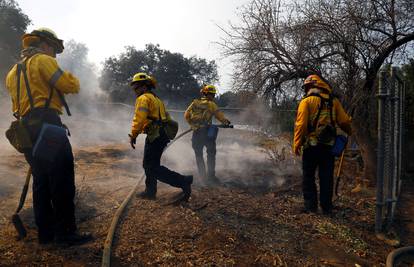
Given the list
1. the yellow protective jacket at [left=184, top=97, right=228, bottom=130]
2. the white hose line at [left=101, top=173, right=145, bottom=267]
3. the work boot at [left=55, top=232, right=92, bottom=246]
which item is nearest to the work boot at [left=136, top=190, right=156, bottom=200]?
the white hose line at [left=101, top=173, right=145, bottom=267]

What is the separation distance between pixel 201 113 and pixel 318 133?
2.91 meters

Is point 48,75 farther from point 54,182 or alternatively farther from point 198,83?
point 198,83

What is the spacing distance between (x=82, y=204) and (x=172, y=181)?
144 cm

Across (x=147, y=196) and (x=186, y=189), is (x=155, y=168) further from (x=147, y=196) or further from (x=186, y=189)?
(x=186, y=189)

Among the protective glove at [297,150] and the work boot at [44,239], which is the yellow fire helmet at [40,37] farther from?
the protective glove at [297,150]

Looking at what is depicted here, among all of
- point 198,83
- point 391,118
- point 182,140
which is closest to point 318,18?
point 391,118

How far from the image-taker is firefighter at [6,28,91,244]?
3.93m

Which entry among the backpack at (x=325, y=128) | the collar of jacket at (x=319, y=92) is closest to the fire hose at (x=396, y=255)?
the backpack at (x=325, y=128)

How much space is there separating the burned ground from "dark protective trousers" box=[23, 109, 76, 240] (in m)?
0.24

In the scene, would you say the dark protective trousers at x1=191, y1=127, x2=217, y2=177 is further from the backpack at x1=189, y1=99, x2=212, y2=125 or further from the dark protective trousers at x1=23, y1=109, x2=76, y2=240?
the dark protective trousers at x1=23, y1=109, x2=76, y2=240

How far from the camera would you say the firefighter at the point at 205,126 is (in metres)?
7.62

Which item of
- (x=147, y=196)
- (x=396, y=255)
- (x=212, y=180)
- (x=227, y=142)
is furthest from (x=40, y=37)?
(x=227, y=142)

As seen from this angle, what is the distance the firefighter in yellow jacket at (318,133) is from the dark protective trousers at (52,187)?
3.24 meters

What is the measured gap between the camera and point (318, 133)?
211 inches
